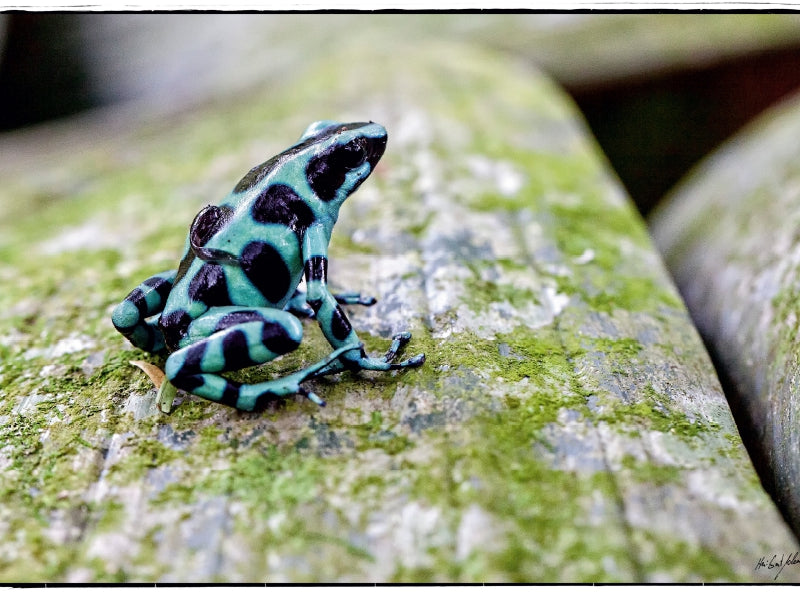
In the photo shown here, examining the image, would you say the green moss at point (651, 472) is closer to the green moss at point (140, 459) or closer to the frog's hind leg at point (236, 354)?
the frog's hind leg at point (236, 354)

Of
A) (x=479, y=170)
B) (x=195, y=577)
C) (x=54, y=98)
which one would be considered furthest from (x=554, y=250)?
(x=54, y=98)

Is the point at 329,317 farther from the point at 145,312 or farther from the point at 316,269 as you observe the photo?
the point at 145,312

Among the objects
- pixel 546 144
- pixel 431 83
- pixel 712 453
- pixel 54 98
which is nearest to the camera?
pixel 712 453

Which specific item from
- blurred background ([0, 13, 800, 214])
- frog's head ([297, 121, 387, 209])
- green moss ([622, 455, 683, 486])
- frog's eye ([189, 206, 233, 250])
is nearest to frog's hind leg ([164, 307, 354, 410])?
frog's eye ([189, 206, 233, 250])

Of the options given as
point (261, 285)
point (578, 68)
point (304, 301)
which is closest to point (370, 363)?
point (261, 285)

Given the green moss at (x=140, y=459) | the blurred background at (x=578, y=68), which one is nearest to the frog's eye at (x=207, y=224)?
the green moss at (x=140, y=459)

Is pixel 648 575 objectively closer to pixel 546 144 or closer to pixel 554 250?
pixel 554 250
